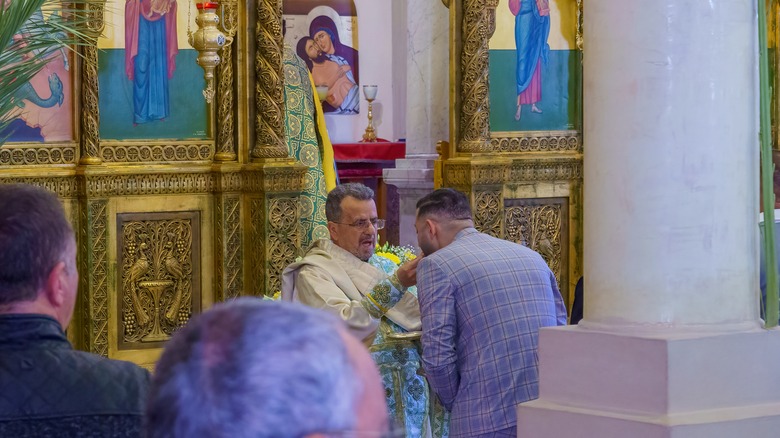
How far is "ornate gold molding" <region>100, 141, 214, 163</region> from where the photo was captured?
8852mm

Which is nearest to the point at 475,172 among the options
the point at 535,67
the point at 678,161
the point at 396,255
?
the point at 535,67

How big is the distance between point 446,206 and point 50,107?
395 cm

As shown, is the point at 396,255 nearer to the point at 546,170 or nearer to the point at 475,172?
the point at 475,172

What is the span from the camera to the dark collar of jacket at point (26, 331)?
2584 millimetres

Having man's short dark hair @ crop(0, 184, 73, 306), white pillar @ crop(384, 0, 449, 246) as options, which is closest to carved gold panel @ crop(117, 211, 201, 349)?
white pillar @ crop(384, 0, 449, 246)

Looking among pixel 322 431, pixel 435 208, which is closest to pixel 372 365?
pixel 322 431

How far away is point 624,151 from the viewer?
12.6 feet

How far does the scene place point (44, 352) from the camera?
2.61 meters

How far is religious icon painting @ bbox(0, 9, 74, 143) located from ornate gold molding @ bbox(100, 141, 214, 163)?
0.29m

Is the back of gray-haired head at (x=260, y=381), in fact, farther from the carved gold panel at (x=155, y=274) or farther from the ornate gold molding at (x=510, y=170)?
the ornate gold molding at (x=510, y=170)

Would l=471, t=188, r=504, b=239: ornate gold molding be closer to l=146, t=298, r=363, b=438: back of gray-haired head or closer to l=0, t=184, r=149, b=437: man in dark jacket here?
l=0, t=184, r=149, b=437: man in dark jacket

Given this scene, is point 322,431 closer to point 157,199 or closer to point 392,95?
point 157,199

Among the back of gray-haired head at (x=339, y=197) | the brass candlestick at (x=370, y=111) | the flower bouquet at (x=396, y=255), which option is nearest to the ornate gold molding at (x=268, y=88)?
the flower bouquet at (x=396, y=255)

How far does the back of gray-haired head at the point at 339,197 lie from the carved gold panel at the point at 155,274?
2.90m
